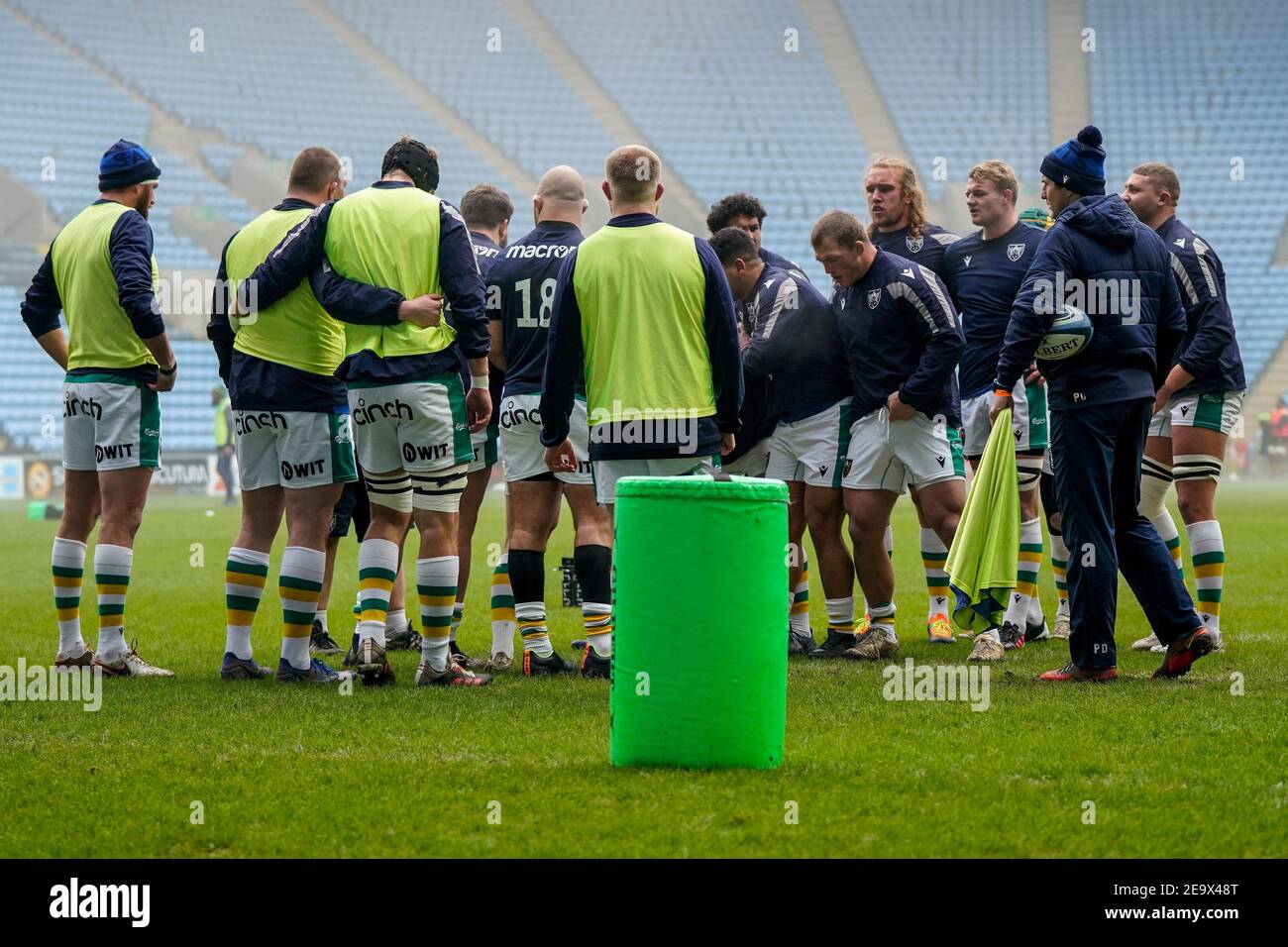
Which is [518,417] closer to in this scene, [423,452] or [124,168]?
[423,452]

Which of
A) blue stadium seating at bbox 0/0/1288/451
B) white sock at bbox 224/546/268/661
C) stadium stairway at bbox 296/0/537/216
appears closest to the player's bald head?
white sock at bbox 224/546/268/661

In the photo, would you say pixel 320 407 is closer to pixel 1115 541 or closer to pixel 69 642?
pixel 69 642

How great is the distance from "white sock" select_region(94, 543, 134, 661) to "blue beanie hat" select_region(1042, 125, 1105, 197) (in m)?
4.26

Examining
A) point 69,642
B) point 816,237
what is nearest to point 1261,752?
point 816,237

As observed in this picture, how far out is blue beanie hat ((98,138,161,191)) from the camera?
21.6ft

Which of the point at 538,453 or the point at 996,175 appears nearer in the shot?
the point at 538,453

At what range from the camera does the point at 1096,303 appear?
19.0ft

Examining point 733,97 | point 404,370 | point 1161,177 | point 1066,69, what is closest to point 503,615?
point 404,370

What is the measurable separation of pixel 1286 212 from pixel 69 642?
39.9m

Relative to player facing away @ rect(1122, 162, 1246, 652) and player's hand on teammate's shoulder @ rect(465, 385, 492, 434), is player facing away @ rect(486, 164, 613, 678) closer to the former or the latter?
player's hand on teammate's shoulder @ rect(465, 385, 492, 434)

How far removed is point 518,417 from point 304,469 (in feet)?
3.32

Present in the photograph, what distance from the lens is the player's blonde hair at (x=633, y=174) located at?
5652 mm

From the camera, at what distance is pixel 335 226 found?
593 cm

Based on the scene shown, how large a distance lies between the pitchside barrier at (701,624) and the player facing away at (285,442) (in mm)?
2250
